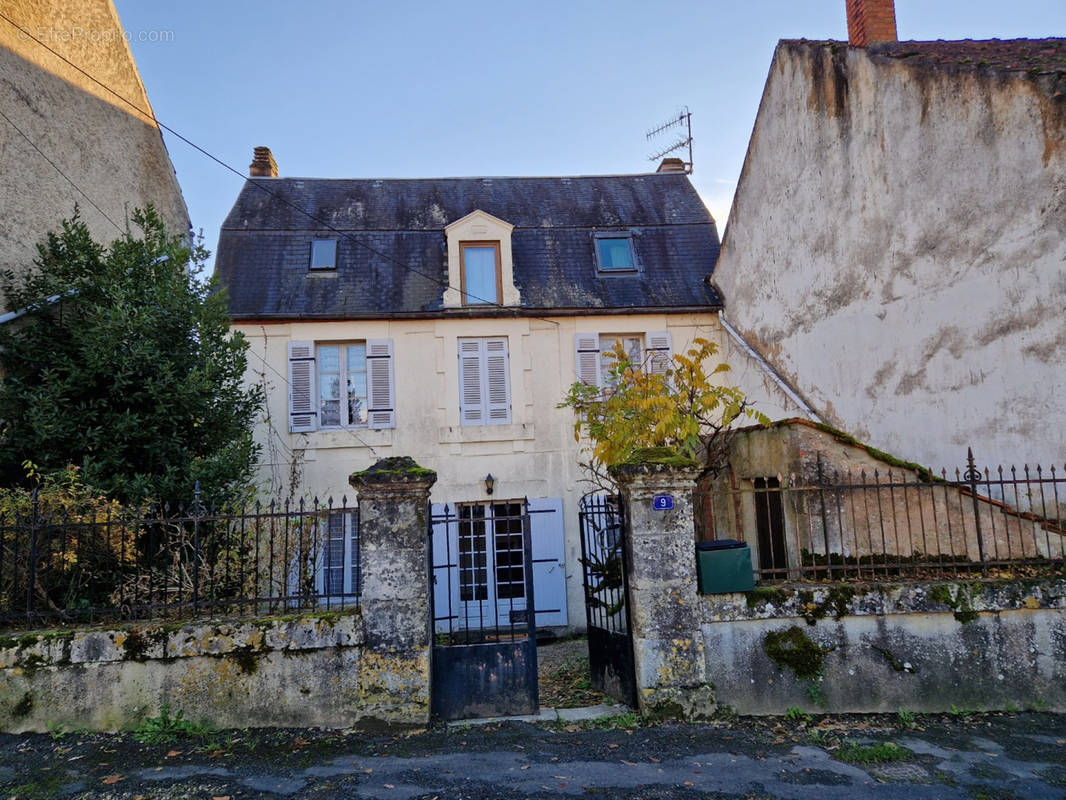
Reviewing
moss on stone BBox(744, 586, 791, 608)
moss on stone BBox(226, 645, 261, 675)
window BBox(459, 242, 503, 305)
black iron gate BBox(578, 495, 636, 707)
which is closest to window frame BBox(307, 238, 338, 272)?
window BBox(459, 242, 503, 305)

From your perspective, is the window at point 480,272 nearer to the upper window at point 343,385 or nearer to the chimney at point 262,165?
the upper window at point 343,385

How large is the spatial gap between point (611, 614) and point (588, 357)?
6.01m

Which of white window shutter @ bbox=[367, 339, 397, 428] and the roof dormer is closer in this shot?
white window shutter @ bbox=[367, 339, 397, 428]

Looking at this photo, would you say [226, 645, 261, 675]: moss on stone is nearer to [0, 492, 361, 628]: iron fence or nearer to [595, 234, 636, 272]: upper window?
[0, 492, 361, 628]: iron fence

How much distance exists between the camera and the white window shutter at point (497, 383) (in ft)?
38.2

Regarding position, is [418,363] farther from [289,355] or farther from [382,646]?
[382,646]

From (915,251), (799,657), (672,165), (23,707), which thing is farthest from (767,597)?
(672,165)

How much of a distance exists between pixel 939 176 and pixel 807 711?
582 cm

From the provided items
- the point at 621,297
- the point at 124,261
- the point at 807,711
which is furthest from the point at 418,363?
the point at 807,711

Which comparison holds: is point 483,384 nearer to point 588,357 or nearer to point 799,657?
point 588,357

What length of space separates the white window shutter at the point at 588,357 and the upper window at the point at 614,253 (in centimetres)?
147

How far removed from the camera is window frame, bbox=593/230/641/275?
12.7 meters

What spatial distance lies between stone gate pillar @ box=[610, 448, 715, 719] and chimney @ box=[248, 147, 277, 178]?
35.7 feet

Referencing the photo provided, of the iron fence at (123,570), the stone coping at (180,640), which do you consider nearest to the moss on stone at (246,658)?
the stone coping at (180,640)
